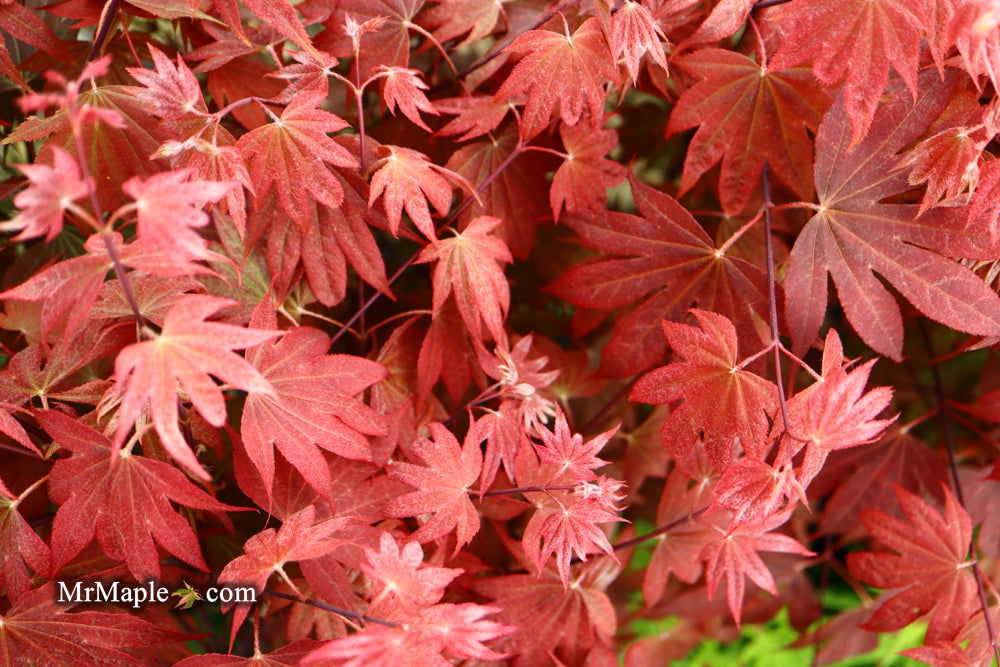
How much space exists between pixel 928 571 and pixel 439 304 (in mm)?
885

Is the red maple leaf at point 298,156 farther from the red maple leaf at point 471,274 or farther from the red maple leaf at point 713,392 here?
the red maple leaf at point 713,392

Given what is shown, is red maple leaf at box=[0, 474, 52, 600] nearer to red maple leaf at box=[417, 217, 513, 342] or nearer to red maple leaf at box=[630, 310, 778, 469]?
red maple leaf at box=[417, 217, 513, 342]

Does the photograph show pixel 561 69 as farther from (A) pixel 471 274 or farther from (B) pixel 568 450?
(B) pixel 568 450

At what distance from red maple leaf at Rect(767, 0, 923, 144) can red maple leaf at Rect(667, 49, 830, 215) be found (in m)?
0.15

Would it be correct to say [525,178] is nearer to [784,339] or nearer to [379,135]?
[379,135]

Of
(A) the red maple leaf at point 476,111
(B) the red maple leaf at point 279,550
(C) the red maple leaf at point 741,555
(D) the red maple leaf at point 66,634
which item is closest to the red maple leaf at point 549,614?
(C) the red maple leaf at point 741,555

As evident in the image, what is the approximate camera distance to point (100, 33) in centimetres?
95

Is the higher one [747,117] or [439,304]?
[747,117]

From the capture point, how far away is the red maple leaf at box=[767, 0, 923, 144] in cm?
83

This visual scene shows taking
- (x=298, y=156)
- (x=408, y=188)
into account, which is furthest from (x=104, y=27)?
(x=408, y=188)

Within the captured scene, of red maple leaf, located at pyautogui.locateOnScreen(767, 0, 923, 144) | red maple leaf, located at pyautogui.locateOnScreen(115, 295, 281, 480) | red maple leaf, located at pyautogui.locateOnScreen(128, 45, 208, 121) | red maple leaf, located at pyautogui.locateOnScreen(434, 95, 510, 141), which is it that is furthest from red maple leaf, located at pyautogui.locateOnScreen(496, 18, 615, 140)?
red maple leaf, located at pyautogui.locateOnScreen(115, 295, 281, 480)

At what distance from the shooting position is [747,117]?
3.45ft

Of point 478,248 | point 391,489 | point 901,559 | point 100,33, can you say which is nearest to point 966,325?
point 901,559

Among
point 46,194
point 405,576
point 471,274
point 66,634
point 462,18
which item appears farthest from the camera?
point 462,18
